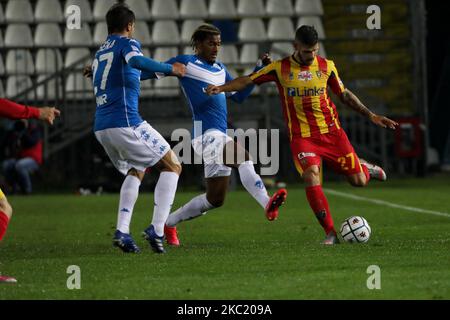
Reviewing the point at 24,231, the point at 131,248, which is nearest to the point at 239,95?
the point at 131,248

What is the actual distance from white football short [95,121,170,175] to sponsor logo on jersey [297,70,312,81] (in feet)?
4.68

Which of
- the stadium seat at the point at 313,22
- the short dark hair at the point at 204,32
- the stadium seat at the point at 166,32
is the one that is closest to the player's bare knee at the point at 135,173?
the short dark hair at the point at 204,32

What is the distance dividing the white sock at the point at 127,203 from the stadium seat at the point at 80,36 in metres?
15.2

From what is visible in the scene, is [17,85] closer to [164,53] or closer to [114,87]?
[164,53]

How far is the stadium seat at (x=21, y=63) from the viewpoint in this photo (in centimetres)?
2246

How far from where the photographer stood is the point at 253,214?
45.4 feet

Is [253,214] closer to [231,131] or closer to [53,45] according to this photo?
[231,131]

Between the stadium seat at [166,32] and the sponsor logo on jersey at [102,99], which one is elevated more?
the stadium seat at [166,32]

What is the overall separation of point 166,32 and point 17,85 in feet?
11.5

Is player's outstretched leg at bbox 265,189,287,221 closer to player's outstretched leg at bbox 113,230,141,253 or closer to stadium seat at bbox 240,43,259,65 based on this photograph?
player's outstretched leg at bbox 113,230,141,253

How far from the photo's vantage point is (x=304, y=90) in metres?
9.53

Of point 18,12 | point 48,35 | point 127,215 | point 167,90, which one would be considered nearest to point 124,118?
point 127,215
